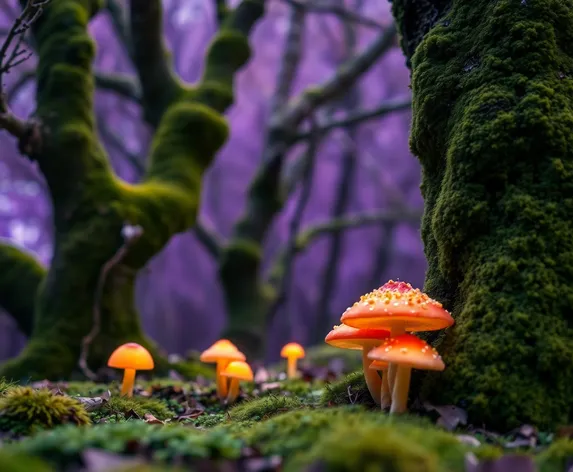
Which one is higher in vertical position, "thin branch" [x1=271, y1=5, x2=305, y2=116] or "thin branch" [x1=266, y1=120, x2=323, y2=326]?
"thin branch" [x1=271, y1=5, x2=305, y2=116]

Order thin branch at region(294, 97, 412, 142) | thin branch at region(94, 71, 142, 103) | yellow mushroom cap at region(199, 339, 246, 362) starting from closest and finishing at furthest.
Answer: yellow mushroom cap at region(199, 339, 246, 362), thin branch at region(94, 71, 142, 103), thin branch at region(294, 97, 412, 142)

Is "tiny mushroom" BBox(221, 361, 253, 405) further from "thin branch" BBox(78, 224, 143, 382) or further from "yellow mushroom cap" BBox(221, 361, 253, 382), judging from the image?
"thin branch" BBox(78, 224, 143, 382)

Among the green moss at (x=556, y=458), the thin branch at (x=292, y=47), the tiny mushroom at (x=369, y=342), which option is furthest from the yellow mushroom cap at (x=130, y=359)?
the thin branch at (x=292, y=47)

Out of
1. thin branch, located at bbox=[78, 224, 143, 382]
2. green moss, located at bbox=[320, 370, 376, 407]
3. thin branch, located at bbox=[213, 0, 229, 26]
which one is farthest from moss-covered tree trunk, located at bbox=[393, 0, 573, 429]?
thin branch, located at bbox=[213, 0, 229, 26]

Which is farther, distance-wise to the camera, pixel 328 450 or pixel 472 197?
pixel 472 197

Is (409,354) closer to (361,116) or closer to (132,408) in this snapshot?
(132,408)

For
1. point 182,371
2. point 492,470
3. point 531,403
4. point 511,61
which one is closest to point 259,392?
point 182,371

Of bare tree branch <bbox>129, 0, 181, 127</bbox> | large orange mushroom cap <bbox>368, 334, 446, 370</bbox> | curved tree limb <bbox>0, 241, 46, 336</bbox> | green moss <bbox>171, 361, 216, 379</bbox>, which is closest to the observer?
large orange mushroom cap <bbox>368, 334, 446, 370</bbox>

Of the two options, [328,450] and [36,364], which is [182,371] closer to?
[36,364]
